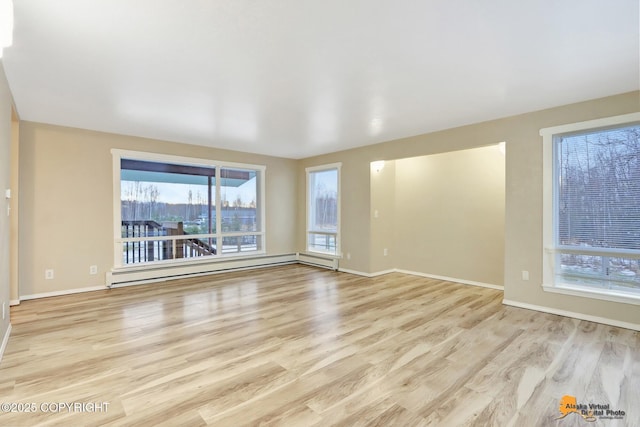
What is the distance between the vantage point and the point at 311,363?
244 centimetres

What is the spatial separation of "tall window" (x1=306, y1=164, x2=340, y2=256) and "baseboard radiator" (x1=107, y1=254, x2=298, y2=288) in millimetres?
827

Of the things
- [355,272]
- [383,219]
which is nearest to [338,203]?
[383,219]

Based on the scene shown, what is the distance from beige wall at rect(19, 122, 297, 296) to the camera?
4188mm

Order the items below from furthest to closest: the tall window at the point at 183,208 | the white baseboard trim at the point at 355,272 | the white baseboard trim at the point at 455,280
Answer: the white baseboard trim at the point at 355,272, the tall window at the point at 183,208, the white baseboard trim at the point at 455,280

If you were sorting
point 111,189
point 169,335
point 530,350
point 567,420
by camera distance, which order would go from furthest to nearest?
point 111,189
point 169,335
point 530,350
point 567,420

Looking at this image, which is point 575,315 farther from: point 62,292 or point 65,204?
point 65,204

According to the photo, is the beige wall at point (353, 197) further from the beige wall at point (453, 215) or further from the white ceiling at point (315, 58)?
the white ceiling at point (315, 58)

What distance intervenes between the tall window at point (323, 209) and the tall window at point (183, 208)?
3.64 feet

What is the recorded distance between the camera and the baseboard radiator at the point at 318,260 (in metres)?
6.26

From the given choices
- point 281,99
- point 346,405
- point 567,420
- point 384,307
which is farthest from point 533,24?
point 384,307

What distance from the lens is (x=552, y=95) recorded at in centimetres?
325

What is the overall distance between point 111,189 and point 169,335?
305 cm

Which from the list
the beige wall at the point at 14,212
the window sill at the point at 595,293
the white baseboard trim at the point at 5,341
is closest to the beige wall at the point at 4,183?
the white baseboard trim at the point at 5,341

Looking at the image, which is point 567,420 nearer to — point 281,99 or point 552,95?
point 552,95
